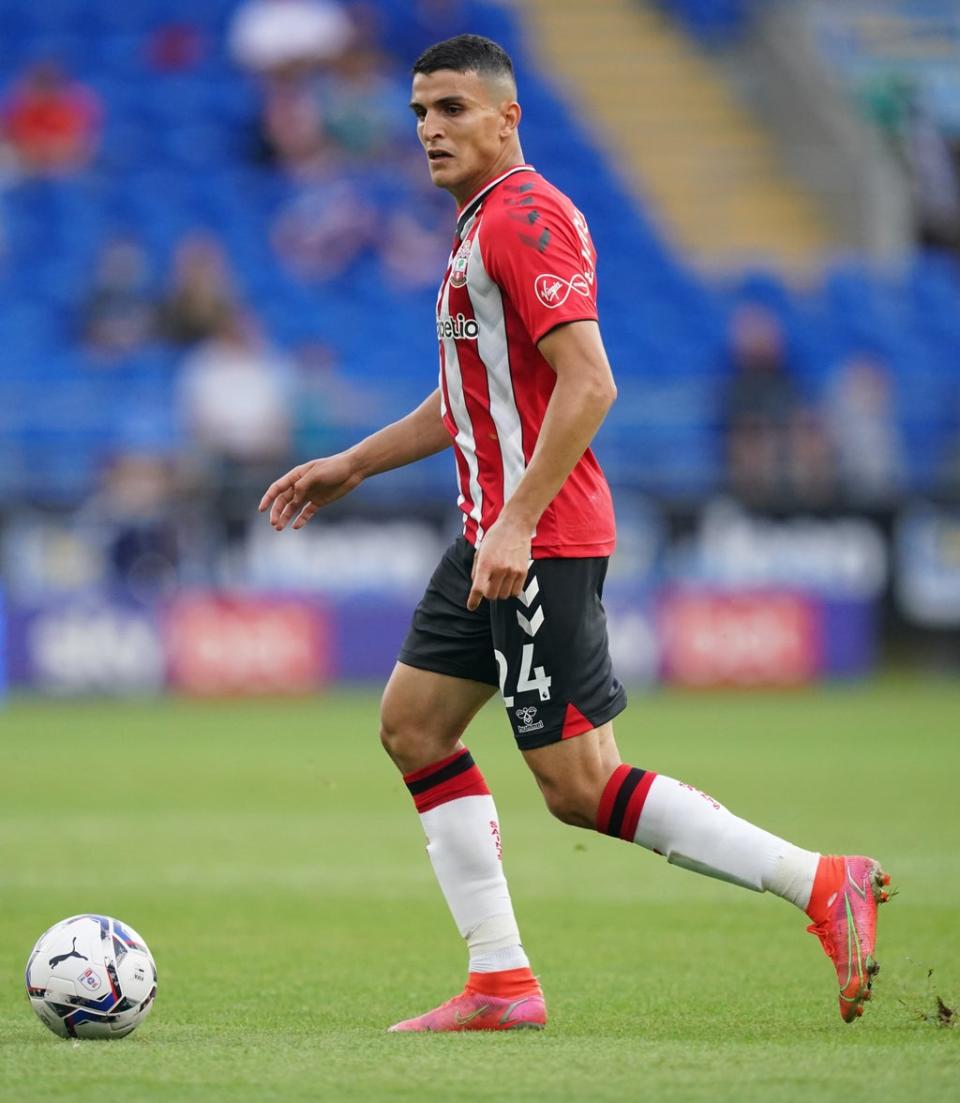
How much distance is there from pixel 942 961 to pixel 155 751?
25.4 feet

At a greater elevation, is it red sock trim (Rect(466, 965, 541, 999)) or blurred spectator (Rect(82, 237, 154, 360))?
blurred spectator (Rect(82, 237, 154, 360))

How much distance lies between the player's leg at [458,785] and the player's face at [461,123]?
949 millimetres

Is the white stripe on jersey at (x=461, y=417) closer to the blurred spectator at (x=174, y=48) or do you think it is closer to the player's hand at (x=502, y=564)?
the player's hand at (x=502, y=564)

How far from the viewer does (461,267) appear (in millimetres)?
4973

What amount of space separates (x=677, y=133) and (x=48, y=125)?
8.25 meters

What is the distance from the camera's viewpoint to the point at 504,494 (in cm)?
500

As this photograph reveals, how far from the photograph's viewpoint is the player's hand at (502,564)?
4676 mm

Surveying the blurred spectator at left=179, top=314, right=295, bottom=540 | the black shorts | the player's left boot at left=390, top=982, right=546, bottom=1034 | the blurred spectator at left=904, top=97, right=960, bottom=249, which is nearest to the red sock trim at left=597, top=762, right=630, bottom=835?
the black shorts

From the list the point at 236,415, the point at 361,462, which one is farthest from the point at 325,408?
the point at 361,462

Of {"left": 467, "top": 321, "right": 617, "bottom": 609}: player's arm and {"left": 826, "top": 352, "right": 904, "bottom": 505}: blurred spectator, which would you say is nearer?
{"left": 467, "top": 321, "right": 617, "bottom": 609}: player's arm

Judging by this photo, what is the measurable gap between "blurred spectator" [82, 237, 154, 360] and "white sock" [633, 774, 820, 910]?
14772 millimetres

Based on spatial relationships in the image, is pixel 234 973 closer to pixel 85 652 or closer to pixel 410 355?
pixel 85 652

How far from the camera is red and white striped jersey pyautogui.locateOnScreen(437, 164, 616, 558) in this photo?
189 inches

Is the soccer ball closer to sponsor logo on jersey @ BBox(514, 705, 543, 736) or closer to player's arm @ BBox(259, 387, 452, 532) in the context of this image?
sponsor logo on jersey @ BBox(514, 705, 543, 736)
